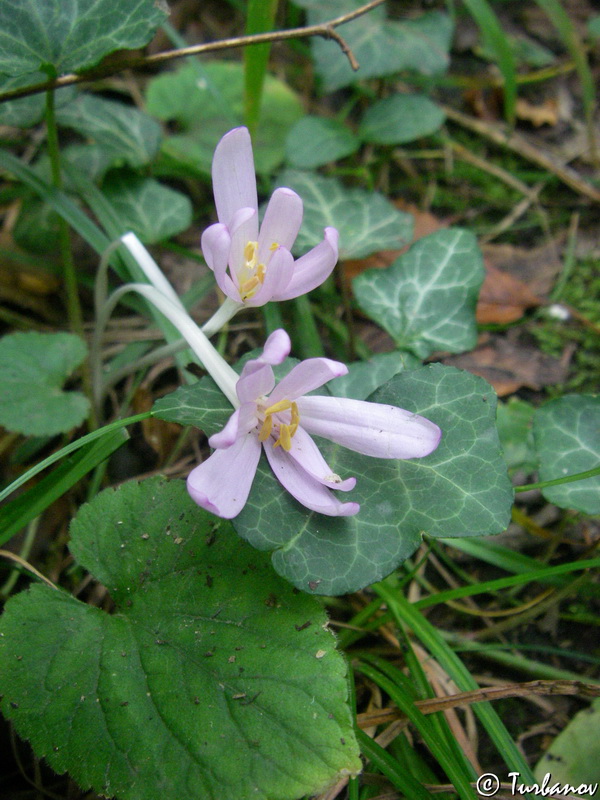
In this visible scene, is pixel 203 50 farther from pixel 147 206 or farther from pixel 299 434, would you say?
pixel 299 434

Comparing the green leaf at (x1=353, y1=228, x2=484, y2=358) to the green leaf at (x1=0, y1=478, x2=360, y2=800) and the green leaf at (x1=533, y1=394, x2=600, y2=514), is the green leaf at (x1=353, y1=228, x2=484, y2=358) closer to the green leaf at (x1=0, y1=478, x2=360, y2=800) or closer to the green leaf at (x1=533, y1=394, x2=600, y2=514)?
the green leaf at (x1=533, y1=394, x2=600, y2=514)

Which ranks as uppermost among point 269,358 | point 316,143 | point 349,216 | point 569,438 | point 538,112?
point 269,358

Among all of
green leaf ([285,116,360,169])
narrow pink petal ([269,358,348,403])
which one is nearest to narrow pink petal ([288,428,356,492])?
narrow pink petal ([269,358,348,403])

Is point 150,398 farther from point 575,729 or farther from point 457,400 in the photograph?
point 575,729

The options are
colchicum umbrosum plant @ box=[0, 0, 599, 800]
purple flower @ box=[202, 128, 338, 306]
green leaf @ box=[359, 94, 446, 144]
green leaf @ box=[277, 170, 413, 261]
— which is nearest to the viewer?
colchicum umbrosum plant @ box=[0, 0, 599, 800]

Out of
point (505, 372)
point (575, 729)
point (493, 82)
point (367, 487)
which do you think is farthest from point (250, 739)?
point (493, 82)

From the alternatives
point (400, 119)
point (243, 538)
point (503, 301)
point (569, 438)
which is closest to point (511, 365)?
point (503, 301)
